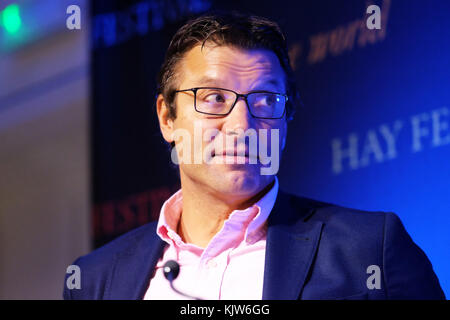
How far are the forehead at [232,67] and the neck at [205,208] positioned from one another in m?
0.32

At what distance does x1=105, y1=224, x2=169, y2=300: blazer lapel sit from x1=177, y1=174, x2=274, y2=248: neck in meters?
0.12

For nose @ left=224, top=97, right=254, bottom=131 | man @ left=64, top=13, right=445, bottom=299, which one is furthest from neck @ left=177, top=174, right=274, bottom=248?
nose @ left=224, top=97, right=254, bottom=131

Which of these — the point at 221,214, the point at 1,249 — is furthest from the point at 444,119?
the point at 1,249

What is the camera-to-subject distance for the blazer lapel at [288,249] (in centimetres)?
159

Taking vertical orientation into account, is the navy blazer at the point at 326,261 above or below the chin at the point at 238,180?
below

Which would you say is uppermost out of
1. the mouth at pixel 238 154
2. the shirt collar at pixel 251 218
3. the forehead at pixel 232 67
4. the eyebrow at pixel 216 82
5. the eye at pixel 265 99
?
the forehead at pixel 232 67

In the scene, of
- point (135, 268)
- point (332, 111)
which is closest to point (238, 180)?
point (135, 268)

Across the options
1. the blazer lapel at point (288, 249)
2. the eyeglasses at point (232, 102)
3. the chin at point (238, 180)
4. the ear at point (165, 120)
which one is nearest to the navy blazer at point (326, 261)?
the blazer lapel at point (288, 249)

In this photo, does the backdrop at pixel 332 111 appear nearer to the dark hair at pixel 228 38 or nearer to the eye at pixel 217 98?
the dark hair at pixel 228 38

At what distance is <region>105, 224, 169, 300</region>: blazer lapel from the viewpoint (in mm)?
1784

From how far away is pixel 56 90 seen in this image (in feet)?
11.5

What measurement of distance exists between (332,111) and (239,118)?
0.67m

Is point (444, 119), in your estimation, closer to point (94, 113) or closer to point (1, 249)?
point (94, 113)

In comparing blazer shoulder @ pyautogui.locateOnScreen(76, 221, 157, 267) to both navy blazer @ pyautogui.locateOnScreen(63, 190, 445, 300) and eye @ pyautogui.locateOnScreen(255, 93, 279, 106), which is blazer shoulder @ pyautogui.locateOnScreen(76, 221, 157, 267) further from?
eye @ pyautogui.locateOnScreen(255, 93, 279, 106)
